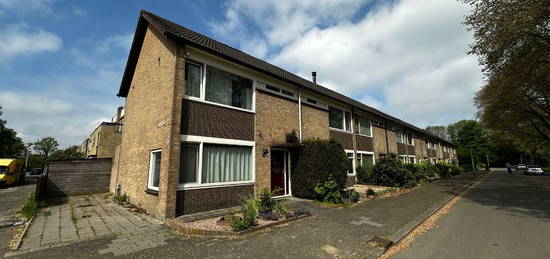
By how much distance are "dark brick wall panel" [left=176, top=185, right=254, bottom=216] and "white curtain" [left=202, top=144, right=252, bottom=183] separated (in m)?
0.34

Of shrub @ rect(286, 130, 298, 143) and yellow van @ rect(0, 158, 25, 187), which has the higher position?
shrub @ rect(286, 130, 298, 143)

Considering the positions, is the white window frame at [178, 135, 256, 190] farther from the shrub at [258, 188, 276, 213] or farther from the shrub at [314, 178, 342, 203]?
the shrub at [314, 178, 342, 203]

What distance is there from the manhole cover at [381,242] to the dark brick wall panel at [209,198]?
15.0ft

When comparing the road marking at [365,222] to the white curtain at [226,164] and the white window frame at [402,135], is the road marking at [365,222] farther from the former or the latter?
the white window frame at [402,135]

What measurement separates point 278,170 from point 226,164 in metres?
2.93

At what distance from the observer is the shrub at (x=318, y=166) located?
31.3 feet

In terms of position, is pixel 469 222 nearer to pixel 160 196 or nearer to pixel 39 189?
pixel 160 196

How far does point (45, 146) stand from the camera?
62.6 metres

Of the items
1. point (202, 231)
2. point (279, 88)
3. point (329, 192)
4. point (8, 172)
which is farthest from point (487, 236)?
point (8, 172)

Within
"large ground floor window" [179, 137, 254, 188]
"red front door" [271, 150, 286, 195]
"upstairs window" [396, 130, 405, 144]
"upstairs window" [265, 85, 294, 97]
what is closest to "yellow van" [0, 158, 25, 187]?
"large ground floor window" [179, 137, 254, 188]

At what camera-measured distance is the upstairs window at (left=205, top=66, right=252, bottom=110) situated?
329 inches

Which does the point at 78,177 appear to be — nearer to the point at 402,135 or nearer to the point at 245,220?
the point at 245,220

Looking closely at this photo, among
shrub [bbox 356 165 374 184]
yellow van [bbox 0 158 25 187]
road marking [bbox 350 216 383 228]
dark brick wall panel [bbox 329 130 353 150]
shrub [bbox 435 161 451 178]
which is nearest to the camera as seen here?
road marking [bbox 350 216 383 228]

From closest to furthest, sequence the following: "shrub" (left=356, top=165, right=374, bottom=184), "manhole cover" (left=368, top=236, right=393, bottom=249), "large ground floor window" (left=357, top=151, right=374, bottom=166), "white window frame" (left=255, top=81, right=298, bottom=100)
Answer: "manhole cover" (left=368, top=236, right=393, bottom=249) < "white window frame" (left=255, top=81, right=298, bottom=100) < "shrub" (left=356, top=165, right=374, bottom=184) < "large ground floor window" (left=357, top=151, right=374, bottom=166)
